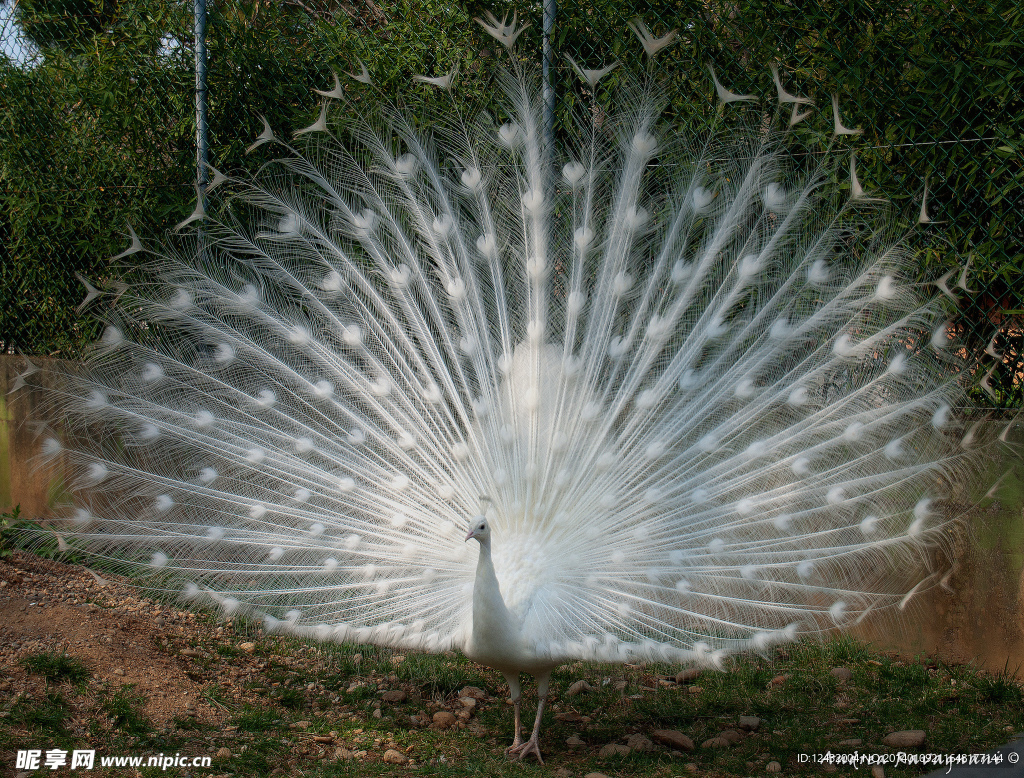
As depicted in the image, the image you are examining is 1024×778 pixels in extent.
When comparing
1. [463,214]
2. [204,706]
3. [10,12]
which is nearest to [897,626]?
[463,214]

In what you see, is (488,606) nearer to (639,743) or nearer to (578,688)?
(639,743)

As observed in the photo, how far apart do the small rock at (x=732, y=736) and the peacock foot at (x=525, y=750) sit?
2.83 feet

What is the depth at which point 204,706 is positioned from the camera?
3.99m

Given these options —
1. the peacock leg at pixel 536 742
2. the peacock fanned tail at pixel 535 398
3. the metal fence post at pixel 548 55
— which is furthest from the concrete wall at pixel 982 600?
the metal fence post at pixel 548 55

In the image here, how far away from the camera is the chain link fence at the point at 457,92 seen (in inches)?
170

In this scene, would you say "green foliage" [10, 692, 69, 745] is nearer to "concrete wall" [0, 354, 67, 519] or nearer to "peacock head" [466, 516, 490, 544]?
"peacock head" [466, 516, 490, 544]

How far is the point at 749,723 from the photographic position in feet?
13.2

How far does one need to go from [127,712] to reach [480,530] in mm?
1784

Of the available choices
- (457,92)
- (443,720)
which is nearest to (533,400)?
(443,720)

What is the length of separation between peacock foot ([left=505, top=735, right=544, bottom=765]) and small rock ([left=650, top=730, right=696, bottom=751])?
560mm

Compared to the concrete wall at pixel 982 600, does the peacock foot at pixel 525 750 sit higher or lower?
lower

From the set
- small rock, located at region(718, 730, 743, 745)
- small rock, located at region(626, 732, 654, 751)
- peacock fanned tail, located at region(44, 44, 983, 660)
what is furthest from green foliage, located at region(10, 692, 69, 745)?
small rock, located at region(718, 730, 743, 745)

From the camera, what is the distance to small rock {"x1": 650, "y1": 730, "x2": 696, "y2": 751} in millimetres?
3797

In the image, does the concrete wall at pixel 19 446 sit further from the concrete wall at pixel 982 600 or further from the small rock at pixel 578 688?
the small rock at pixel 578 688
